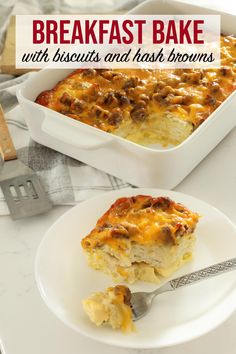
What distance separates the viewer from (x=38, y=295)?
1.51 metres

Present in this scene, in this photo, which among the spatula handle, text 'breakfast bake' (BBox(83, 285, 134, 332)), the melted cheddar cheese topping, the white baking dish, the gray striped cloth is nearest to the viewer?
text 'breakfast bake' (BBox(83, 285, 134, 332))

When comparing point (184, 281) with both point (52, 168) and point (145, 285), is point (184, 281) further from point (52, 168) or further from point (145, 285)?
point (52, 168)

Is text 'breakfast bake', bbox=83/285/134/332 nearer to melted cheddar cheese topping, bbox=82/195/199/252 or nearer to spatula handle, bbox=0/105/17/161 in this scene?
melted cheddar cheese topping, bbox=82/195/199/252

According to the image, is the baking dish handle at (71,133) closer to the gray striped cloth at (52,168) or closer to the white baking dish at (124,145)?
the white baking dish at (124,145)

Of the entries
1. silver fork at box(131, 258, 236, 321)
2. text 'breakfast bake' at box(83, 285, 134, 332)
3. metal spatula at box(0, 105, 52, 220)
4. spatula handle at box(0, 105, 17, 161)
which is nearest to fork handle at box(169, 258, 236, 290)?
silver fork at box(131, 258, 236, 321)

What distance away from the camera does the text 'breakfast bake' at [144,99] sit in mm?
1899

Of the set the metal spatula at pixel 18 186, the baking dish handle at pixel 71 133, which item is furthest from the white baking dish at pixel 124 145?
the metal spatula at pixel 18 186

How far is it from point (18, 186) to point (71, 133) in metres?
0.21

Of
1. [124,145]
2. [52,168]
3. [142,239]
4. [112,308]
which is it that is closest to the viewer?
[112,308]

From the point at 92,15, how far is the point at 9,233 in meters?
1.21

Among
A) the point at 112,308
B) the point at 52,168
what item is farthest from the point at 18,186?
the point at 112,308

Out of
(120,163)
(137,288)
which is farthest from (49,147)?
(137,288)

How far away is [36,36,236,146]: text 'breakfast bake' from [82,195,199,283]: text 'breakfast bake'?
0.43 metres

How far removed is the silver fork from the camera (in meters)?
1.40
